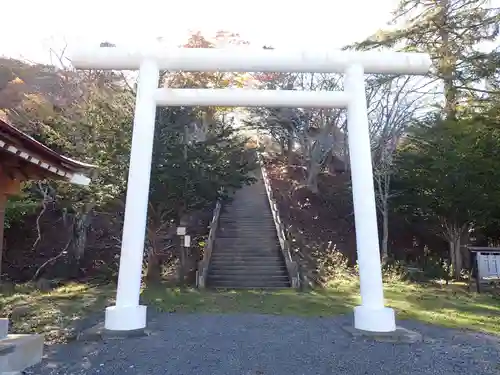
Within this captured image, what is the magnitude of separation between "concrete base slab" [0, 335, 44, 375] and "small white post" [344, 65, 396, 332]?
190 inches

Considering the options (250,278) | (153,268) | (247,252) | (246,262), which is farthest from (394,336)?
(153,268)

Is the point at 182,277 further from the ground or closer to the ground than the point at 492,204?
closer to the ground

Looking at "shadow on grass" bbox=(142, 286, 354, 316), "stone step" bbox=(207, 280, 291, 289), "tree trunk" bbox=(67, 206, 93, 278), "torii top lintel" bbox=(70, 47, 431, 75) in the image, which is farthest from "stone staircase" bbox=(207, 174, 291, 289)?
"torii top lintel" bbox=(70, 47, 431, 75)

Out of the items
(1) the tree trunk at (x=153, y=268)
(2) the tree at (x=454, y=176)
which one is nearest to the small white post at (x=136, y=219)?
(1) the tree trunk at (x=153, y=268)

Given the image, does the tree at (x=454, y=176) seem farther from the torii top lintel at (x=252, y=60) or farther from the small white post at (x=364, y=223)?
the small white post at (x=364, y=223)

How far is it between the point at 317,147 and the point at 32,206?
13.4 metres

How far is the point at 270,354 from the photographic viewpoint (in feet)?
19.9

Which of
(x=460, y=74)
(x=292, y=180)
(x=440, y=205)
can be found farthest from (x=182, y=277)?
(x=292, y=180)

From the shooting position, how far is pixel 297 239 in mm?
19109

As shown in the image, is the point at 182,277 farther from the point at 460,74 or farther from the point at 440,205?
the point at 460,74

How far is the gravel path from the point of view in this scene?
5.38 meters

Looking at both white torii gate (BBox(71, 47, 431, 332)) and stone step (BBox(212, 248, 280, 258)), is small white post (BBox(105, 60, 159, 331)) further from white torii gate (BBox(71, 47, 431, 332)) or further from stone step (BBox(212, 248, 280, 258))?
stone step (BBox(212, 248, 280, 258))

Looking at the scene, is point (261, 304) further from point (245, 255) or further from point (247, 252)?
point (247, 252)

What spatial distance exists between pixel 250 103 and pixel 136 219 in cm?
283
